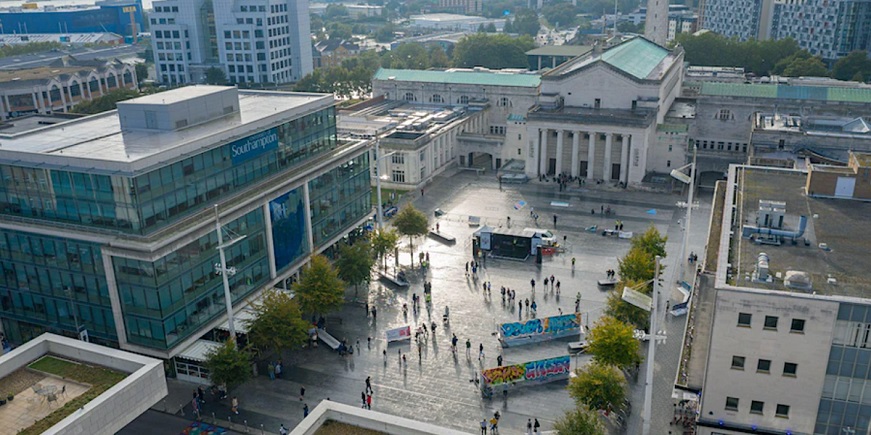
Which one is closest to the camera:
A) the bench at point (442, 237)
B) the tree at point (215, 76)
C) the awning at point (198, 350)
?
the awning at point (198, 350)

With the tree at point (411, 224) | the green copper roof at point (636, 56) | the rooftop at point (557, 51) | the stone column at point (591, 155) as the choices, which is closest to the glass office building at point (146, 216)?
the tree at point (411, 224)

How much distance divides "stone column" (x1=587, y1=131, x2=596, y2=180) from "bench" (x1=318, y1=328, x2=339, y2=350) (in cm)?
5776

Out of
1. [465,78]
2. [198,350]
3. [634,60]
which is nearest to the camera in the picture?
[198,350]

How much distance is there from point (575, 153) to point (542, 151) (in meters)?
5.02

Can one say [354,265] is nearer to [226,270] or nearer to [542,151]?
[226,270]

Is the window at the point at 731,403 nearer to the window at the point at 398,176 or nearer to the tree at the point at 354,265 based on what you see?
the tree at the point at 354,265

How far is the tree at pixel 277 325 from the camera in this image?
5156cm

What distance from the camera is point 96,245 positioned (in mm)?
48094

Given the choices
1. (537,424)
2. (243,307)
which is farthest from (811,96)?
(243,307)

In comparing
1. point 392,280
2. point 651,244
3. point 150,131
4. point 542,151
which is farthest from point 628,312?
point 542,151

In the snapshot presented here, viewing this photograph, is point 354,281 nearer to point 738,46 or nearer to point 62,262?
point 62,262

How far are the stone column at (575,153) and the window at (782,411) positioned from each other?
67975 millimetres

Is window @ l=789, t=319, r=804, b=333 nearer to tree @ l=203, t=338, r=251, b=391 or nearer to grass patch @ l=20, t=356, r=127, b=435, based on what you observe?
tree @ l=203, t=338, r=251, b=391

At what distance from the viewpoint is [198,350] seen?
169 feet
